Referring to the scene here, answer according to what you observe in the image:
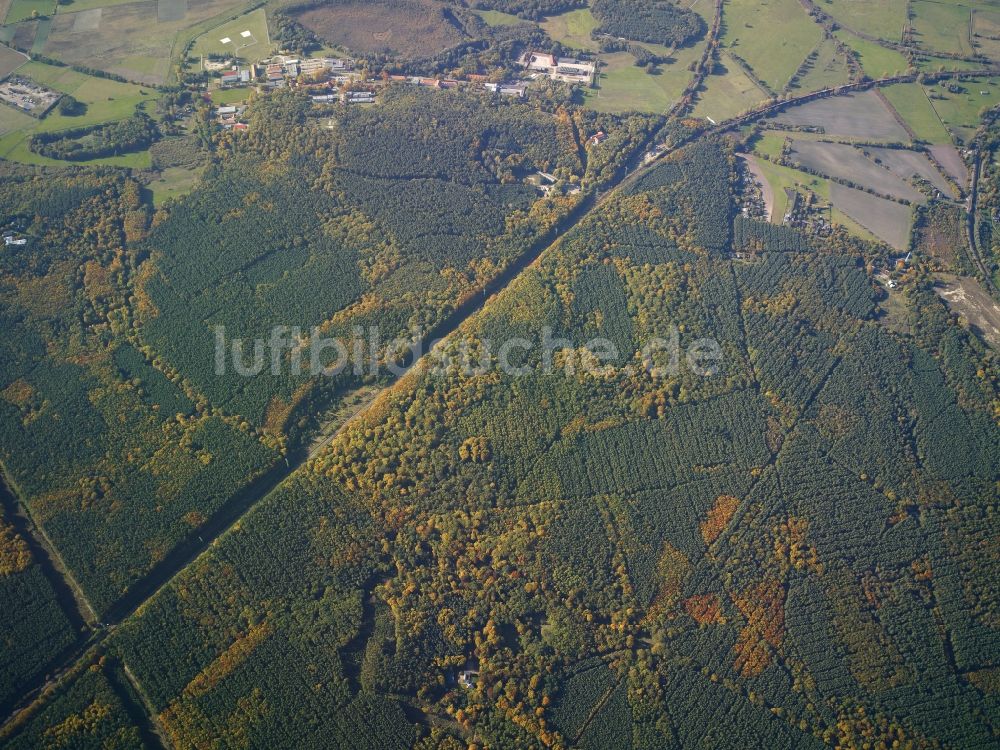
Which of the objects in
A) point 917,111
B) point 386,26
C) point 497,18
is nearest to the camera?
point 917,111

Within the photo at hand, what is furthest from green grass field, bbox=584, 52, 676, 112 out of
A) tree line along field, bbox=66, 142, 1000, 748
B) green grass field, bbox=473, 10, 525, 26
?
tree line along field, bbox=66, 142, 1000, 748

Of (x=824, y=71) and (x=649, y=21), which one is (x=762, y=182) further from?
(x=649, y=21)

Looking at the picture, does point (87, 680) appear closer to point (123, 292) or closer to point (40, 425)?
point (40, 425)

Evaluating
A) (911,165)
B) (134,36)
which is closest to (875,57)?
(911,165)

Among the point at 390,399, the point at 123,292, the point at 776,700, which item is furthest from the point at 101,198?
the point at 776,700

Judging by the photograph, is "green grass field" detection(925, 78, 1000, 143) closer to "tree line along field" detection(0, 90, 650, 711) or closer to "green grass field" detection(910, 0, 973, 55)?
"green grass field" detection(910, 0, 973, 55)
